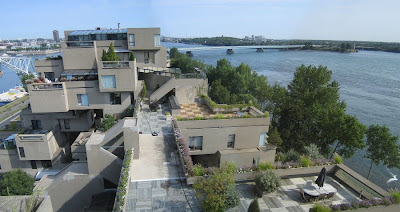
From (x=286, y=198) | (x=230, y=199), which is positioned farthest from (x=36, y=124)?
(x=286, y=198)

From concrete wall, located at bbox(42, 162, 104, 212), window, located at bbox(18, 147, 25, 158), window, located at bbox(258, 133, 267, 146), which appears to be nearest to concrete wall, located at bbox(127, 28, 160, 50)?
window, located at bbox(18, 147, 25, 158)

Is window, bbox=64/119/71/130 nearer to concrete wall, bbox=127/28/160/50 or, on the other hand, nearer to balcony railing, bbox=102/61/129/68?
balcony railing, bbox=102/61/129/68

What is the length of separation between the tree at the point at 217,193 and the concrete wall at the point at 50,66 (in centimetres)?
2570

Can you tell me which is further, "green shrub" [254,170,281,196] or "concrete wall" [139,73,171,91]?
"concrete wall" [139,73,171,91]

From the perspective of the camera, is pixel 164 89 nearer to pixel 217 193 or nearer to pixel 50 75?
pixel 50 75

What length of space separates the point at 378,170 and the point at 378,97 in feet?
103

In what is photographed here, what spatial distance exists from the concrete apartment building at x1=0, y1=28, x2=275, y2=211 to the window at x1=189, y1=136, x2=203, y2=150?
0.08 metres

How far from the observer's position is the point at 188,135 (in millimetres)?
19812

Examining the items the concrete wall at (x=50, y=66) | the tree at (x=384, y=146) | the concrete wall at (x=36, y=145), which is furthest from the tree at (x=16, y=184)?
the tree at (x=384, y=146)

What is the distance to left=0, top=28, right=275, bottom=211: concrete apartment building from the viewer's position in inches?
663

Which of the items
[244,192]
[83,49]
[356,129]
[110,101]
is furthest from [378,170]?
[83,49]

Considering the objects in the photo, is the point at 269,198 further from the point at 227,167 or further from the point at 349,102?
the point at 349,102

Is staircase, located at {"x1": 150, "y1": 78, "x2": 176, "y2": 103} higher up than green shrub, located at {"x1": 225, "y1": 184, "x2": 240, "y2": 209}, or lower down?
higher up

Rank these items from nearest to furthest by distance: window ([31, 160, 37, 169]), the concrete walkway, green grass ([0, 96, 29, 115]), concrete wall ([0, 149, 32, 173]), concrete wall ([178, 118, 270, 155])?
the concrete walkway → concrete wall ([178, 118, 270, 155]) → concrete wall ([0, 149, 32, 173]) → window ([31, 160, 37, 169]) → green grass ([0, 96, 29, 115])
